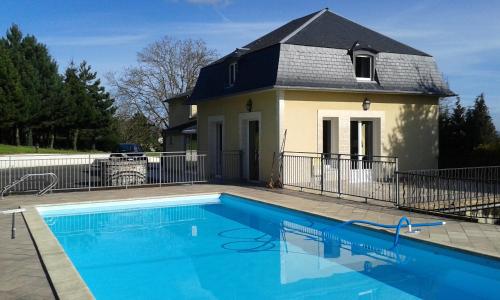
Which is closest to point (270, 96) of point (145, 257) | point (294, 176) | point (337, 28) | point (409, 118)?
point (294, 176)

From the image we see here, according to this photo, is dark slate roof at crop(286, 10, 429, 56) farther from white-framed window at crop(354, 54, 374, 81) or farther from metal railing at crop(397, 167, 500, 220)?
metal railing at crop(397, 167, 500, 220)

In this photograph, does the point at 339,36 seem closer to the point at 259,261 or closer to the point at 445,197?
the point at 445,197

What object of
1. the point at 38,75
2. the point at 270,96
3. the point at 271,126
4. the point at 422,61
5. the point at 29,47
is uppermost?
the point at 29,47

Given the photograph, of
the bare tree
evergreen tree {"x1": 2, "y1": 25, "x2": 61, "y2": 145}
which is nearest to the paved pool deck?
evergreen tree {"x1": 2, "y1": 25, "x2": 61, "y2": 145}

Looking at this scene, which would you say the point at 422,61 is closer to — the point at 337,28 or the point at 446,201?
the point at 337,28

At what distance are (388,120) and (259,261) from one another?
1104cm

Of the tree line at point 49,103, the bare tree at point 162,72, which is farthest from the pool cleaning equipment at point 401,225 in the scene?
the bare tree at point 162,72

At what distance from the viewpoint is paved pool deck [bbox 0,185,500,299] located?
5.43m

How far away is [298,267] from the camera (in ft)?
24.3

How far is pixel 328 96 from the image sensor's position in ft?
52.7

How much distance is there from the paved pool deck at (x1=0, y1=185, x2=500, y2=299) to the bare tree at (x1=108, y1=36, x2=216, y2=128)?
33288 millimetres

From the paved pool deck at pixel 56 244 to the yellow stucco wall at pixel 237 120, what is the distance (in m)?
1.68

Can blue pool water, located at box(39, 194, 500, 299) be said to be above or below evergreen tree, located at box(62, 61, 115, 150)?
below

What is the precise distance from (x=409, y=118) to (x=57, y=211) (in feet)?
41.8
